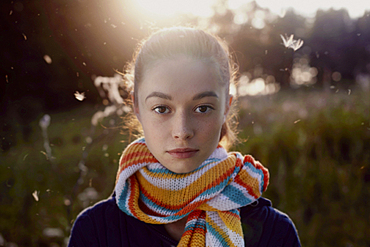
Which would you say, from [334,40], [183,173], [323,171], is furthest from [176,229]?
[334,40]

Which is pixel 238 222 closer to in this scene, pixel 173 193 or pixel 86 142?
pixel 173 193

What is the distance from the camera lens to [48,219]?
3.71 metres

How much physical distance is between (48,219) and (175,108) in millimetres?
3212

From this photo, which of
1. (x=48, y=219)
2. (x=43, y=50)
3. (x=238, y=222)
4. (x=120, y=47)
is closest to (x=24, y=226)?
(x=48, y=219)

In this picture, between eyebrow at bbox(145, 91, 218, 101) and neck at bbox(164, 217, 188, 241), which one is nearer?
eyebrow at bbox(145, 91, 218, 101)

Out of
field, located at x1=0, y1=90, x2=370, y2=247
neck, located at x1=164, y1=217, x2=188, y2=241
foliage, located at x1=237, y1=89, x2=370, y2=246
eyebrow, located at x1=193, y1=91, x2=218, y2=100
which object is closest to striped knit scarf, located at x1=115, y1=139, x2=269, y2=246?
neck, located at x1=164, y1=217, x2=188, y2=241

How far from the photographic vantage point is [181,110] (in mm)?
1343

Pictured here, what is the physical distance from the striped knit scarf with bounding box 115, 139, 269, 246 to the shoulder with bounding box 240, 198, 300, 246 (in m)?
0.12

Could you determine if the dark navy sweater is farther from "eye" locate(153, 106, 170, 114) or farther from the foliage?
the foliage

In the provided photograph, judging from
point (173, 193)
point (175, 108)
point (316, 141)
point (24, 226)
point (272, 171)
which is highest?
point (175, 108)

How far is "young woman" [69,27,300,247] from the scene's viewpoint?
1.37 meters

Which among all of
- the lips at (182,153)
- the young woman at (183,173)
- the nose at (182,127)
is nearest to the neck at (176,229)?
the young woman at (183,173)

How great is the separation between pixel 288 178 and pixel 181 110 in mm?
2987

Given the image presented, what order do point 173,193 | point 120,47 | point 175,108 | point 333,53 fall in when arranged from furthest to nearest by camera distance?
point 333,53 < point 120,47 < point 173,193 < point 175,108
